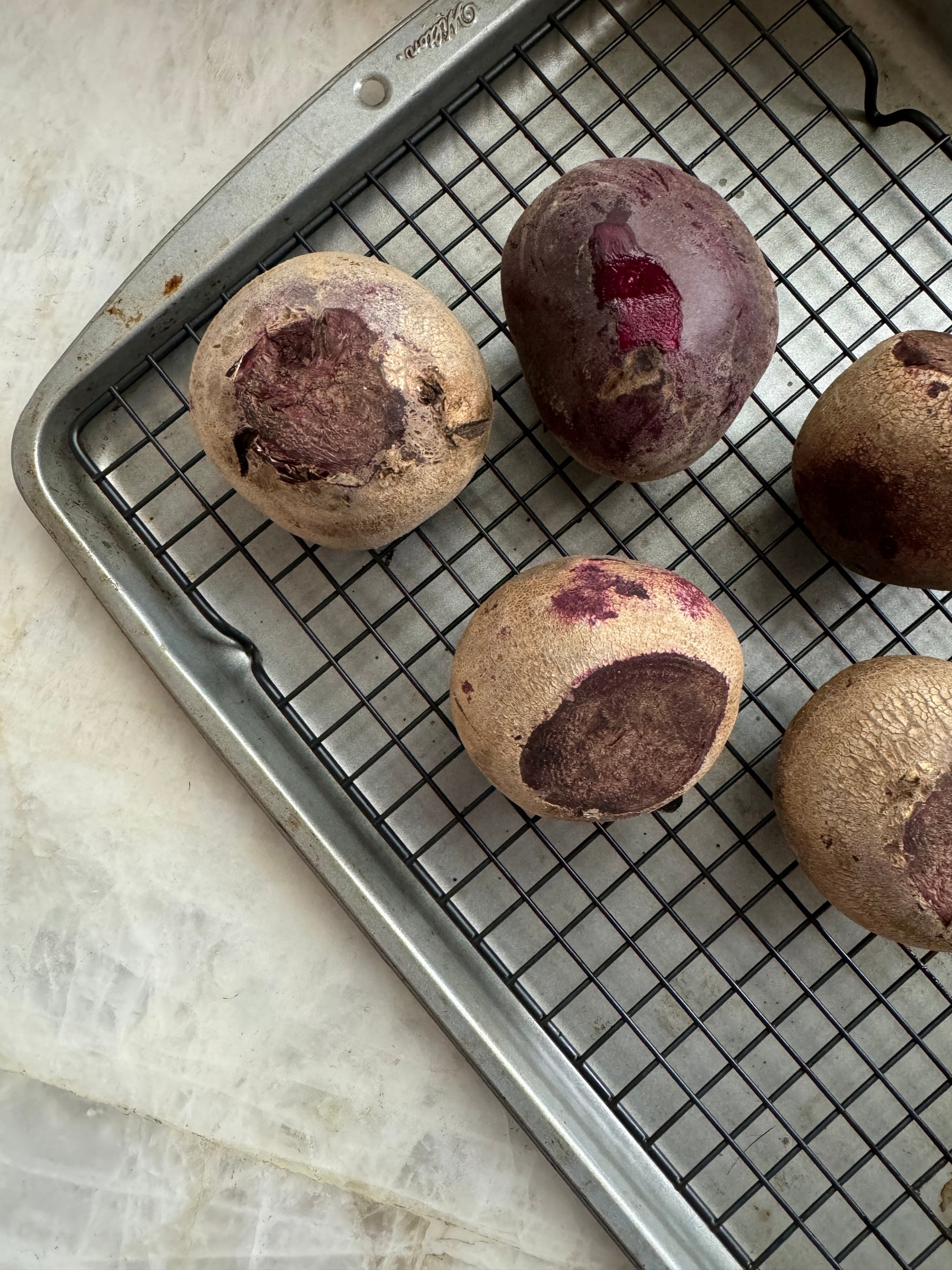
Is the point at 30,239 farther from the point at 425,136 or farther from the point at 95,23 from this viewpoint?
the point at 425,136

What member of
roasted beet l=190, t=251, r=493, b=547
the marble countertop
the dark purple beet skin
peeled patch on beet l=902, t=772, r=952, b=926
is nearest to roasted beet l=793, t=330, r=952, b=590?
the dark purple beet skin

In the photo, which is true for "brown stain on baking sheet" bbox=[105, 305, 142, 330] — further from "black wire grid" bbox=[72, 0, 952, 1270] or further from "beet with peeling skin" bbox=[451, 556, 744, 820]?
"beet with peeling skin" bbox=[451, 556, 744, 820]

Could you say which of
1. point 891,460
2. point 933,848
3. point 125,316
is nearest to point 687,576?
point 891,460

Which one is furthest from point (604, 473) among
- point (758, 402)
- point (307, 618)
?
point (307, 618)

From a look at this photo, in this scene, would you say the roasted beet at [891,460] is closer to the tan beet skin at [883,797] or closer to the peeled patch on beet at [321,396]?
the tan beet skin at [883,797]

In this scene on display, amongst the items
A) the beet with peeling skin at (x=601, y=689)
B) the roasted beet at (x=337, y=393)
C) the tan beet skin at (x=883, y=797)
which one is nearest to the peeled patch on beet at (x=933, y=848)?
the tan beet skin at (x=883, y=797)

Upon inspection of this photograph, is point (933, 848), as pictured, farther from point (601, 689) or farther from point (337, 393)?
point (337, 393)
